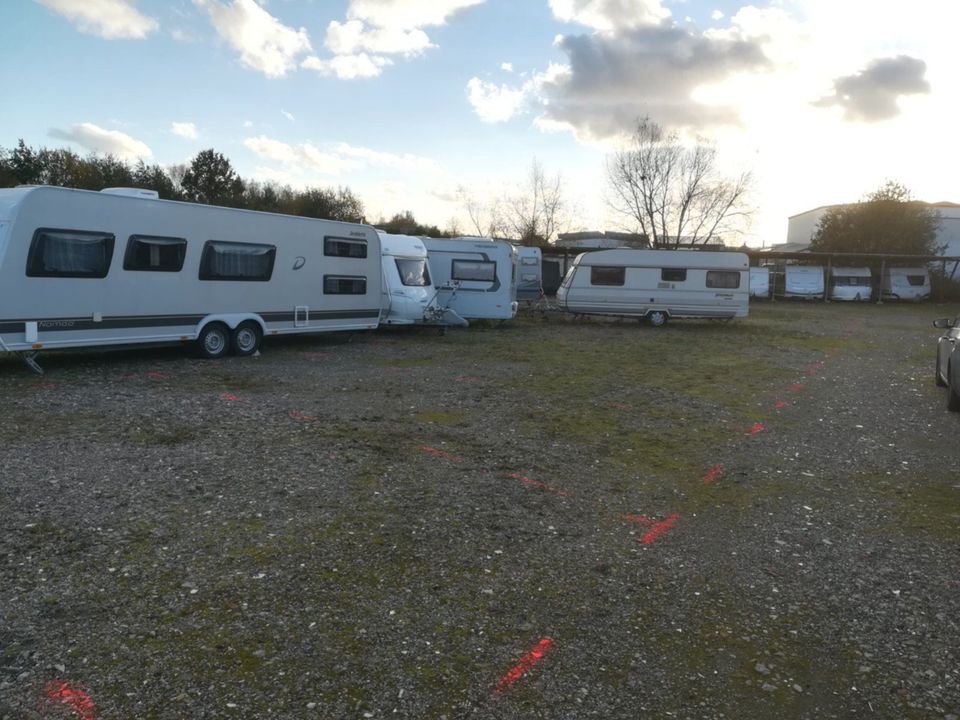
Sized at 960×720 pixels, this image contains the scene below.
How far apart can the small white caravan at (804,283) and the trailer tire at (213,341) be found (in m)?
34.5

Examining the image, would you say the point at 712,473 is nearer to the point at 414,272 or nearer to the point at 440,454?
the point at 440,454

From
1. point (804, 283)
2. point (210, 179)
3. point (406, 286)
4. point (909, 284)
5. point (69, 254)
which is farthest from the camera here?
point (210, 179)

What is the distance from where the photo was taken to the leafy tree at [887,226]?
44312mm

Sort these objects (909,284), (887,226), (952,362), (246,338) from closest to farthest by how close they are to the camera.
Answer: (952,362) < (246,338) < (909,284) < (887,226)

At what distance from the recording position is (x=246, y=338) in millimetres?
13203

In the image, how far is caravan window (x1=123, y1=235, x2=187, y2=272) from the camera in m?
11.0

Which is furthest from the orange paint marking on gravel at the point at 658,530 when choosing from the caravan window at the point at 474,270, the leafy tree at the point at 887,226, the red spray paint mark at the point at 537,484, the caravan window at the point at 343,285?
the leafy tree at the point at 887,226

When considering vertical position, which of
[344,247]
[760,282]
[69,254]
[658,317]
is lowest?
[658,317]

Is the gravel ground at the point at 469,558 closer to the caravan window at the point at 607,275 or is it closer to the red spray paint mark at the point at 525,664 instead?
the red spray paint mark at the point at 525,664

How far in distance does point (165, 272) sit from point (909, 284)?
3980 cm

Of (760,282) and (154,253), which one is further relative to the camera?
(760,282)

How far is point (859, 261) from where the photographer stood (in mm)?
42188

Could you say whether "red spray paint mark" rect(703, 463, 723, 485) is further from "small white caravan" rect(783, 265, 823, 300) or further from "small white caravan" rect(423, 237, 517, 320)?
"small white caravan" rect(783, 265, 823, 300)

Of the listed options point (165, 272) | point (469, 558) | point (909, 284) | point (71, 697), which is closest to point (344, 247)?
point (165, 272)
